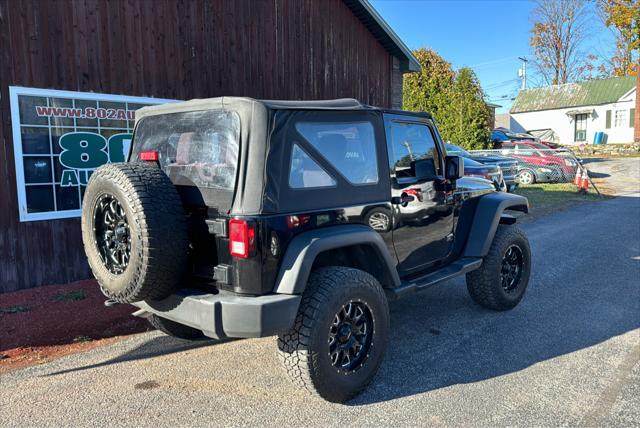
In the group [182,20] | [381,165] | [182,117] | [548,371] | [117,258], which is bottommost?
[548,371]

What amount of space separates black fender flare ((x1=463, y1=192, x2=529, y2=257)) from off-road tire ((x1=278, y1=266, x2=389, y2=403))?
1.76 meters

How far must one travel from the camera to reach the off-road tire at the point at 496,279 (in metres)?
4.98

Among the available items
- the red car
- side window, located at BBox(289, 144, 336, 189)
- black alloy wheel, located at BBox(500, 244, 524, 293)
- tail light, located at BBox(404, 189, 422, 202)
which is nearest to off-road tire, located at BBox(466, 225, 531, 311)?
black alloy wheel, located at BBox(500, 244, 524, 293)

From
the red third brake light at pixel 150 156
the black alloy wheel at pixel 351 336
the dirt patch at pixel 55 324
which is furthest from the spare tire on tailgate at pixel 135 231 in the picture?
the dirt patch at pixel 55 324

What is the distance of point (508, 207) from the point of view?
521cm

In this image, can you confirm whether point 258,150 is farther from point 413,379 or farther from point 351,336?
point 413,379

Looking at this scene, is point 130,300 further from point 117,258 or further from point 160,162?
point 160,162

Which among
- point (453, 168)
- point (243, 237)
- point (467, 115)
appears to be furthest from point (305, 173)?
point (467, 115)

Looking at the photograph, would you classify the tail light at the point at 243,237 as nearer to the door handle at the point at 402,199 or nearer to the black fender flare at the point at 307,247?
the black fender flare at the point at 307,247

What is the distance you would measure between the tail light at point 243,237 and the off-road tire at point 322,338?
53 cm

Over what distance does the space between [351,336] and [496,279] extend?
2.15 metres

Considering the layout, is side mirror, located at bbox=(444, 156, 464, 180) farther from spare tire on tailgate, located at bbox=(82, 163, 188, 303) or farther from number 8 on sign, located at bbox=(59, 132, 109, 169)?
number 8 on sign, located at bbox=(59, 132, 109, 169)

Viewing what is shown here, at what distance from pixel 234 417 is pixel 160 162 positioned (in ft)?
6.32

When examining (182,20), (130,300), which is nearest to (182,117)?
(130,300)
